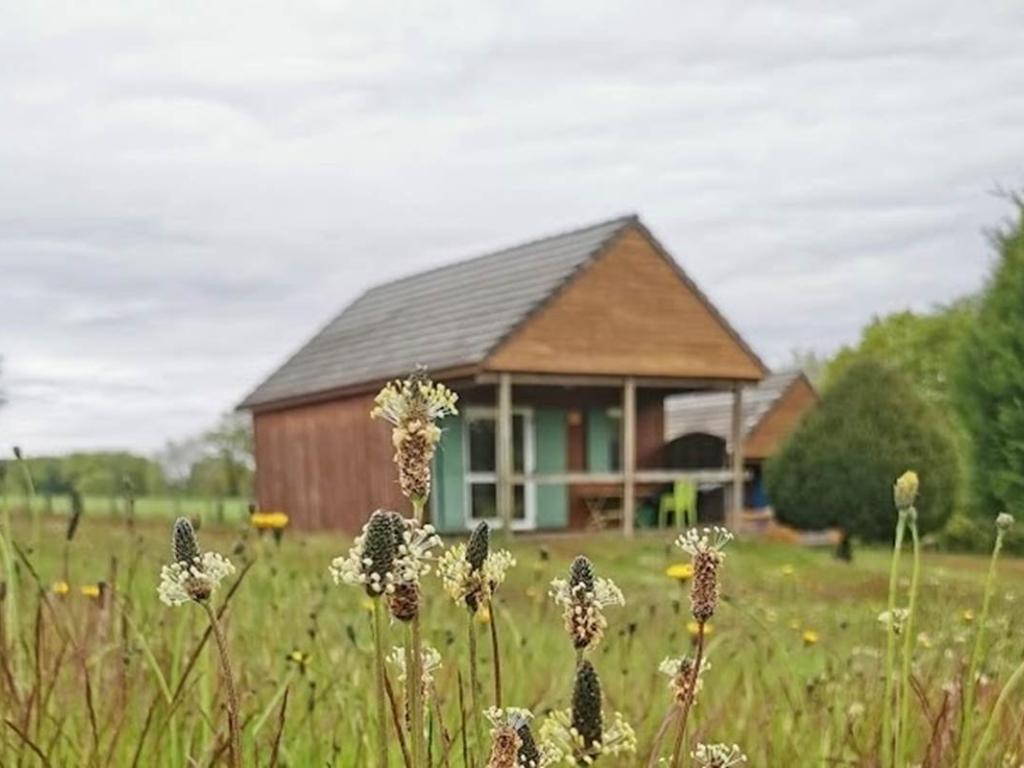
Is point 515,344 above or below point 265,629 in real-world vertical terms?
above

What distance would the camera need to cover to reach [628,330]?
22.2 m

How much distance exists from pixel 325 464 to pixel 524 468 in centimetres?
357

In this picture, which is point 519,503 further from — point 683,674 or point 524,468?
point 683,674

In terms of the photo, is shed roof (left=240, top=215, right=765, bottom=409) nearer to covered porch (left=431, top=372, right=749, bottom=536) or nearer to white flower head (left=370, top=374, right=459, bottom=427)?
covered porch (left=431, top=372, right=749, bottom=536)

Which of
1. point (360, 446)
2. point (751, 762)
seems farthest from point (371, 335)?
point (751, 762)

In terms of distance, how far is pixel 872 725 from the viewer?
134 inches

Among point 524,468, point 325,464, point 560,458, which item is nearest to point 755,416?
point 560,458

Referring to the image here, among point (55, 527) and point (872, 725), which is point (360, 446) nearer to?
point (55, 527)

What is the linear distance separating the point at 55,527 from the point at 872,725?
45.4 feet

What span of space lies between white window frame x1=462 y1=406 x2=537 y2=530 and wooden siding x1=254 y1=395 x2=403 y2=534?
1.24 metres

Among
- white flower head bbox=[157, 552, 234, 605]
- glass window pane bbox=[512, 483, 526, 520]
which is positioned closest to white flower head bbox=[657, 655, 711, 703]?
white flower head bbox=[157, 552, 234, 605]

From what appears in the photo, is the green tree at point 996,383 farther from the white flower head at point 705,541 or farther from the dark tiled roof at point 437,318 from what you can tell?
the white flower head at point 705,541

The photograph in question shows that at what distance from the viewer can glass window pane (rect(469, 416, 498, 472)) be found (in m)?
23.4

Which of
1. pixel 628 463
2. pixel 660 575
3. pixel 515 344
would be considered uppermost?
pixel 515 344
